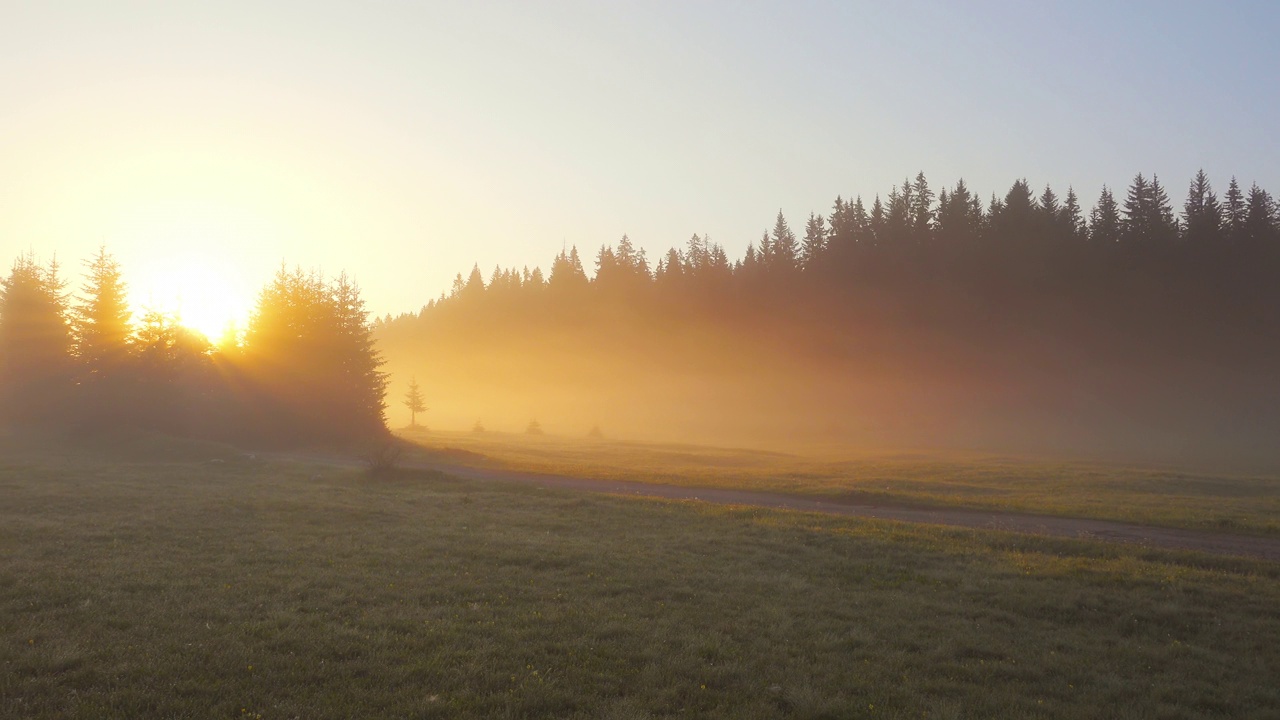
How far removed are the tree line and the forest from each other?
1887 inches

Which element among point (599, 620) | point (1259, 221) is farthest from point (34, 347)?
point (1259, 221)

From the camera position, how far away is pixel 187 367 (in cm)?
4581

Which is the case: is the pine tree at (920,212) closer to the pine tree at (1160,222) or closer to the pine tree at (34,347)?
→ the pine tree at (1160,222)

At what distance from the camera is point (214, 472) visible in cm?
2891

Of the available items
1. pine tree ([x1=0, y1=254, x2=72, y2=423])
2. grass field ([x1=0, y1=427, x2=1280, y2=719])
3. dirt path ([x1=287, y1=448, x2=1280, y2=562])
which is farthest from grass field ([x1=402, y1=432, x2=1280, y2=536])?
pine tree ([x1=0, y1=254, x2=72, y2=423])

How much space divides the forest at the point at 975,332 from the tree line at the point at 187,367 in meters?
47.9

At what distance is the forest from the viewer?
237 feet

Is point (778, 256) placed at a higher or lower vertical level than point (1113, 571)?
higher

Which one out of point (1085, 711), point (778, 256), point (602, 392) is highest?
point (778, 256)

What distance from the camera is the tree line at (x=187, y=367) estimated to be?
137 feet

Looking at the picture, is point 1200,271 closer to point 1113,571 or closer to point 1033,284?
point 1033,284

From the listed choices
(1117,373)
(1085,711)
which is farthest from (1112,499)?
(1117,373)

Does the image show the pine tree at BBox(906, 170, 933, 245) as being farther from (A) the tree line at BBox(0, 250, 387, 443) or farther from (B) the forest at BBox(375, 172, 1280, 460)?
(A) the tree line at BBox(0, 250, 387, 443)

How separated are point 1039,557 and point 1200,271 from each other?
7587 centimetres
